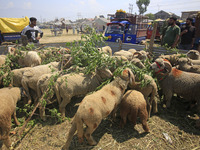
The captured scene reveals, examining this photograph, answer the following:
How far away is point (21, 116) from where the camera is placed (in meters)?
4.52

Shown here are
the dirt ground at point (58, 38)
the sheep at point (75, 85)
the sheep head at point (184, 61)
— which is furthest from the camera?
the dirt ground at point (58, 38)

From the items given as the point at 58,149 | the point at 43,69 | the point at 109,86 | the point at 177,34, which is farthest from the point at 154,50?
the point at 58,149

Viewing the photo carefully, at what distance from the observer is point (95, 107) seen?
10.0 feet

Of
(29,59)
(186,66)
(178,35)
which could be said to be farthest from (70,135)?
(178,35)

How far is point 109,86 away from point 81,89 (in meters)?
1.09

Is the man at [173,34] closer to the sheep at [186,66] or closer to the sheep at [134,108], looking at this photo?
the sheep at [186,66]

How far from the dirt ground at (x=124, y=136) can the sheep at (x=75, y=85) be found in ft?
2.34

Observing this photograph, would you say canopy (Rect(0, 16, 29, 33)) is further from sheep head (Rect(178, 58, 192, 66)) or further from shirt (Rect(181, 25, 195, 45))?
sheep head (Rect(178, 58, 192, 66))

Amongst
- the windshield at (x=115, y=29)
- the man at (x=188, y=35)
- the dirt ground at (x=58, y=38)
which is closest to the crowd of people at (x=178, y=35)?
the man at (x=188, y=35)

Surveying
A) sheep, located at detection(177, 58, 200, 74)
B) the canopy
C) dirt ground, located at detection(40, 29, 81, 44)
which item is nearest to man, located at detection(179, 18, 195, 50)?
sheep, located at detection(177, 58, 200, 74)

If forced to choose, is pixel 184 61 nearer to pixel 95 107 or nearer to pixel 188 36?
pixel 188 36

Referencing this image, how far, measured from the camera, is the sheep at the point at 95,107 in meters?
2.96

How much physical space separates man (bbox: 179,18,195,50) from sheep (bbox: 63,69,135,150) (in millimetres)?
6349

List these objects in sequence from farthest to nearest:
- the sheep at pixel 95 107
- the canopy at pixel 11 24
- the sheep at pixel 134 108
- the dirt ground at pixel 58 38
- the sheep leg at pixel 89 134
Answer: the dirt ground at pixel 58 38
the canopy at pixel 11 24
the sheep at pixel 134 108
the sheep leg at pixel 89 134
the sheep at pixel 95 107
